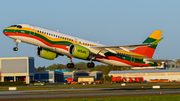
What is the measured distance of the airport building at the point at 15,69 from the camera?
454ft

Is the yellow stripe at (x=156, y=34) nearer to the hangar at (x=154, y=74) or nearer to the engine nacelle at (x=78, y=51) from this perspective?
the engine nacelle at (x=78, y=51)

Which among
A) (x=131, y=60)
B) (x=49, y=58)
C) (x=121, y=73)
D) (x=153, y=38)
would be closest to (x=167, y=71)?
(x=121, y=73)

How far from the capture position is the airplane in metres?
46.9

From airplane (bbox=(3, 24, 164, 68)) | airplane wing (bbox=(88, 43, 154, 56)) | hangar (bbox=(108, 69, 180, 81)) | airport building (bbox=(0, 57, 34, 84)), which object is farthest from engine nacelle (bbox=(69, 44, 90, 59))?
airport building (bbox=(0, 57, 34, 84))

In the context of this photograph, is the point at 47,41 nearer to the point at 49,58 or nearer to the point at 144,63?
the point at 49,58

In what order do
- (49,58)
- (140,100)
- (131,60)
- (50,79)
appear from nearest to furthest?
(140,100), (49,58), (131,60), (50,79)

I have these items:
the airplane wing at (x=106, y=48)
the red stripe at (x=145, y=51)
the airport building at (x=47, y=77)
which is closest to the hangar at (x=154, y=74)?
the airport building at (x=47, y=77)

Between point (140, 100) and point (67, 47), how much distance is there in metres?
18.1

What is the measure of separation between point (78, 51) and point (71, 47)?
1.51 meters

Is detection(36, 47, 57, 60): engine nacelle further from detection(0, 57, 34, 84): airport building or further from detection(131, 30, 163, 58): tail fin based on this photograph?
detection(0, 57, 34, 84): airport building

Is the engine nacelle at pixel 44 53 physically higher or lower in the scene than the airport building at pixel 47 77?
higher

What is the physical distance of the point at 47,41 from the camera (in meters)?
48.2

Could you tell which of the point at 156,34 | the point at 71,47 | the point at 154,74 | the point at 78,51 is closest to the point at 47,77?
the point at 154,74

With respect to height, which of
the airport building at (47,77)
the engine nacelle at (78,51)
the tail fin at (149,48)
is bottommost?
the airport building at (47,77)
